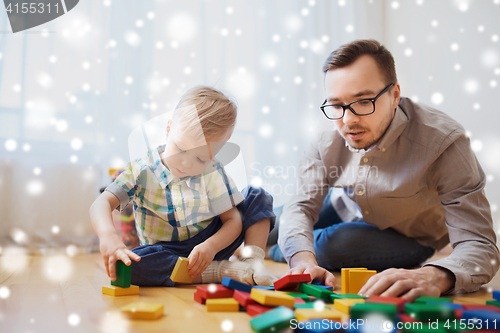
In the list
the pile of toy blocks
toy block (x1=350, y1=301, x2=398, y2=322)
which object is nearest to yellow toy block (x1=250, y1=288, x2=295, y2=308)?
the pile of toy blocks

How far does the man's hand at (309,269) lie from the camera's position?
2.92 feet

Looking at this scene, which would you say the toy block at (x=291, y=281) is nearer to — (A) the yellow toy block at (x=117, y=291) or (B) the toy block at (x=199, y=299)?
(B) the toy block at (x=199, y=299)

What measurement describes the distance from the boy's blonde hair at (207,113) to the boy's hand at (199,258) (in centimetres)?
28

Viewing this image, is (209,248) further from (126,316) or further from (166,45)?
(166,45)

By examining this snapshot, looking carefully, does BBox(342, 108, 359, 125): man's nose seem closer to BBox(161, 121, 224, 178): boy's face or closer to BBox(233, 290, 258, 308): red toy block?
BBox(161, 121, 224, 178): boy's face

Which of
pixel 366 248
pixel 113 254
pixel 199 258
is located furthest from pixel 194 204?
pixel 366 248

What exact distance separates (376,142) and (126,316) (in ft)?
2.65

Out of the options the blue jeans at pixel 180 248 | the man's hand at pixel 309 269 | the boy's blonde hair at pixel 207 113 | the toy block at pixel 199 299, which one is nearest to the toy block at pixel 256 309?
the toy block at pixel 199 299

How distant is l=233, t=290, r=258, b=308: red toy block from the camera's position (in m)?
0.68

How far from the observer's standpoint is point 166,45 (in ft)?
6.01

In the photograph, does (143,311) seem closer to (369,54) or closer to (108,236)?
(108,236)

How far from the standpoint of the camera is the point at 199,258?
0.89 metres

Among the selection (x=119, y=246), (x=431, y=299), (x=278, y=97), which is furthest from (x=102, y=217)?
(x=278, y=97)

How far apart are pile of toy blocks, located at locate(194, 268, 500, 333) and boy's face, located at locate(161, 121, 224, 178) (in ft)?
1.16
